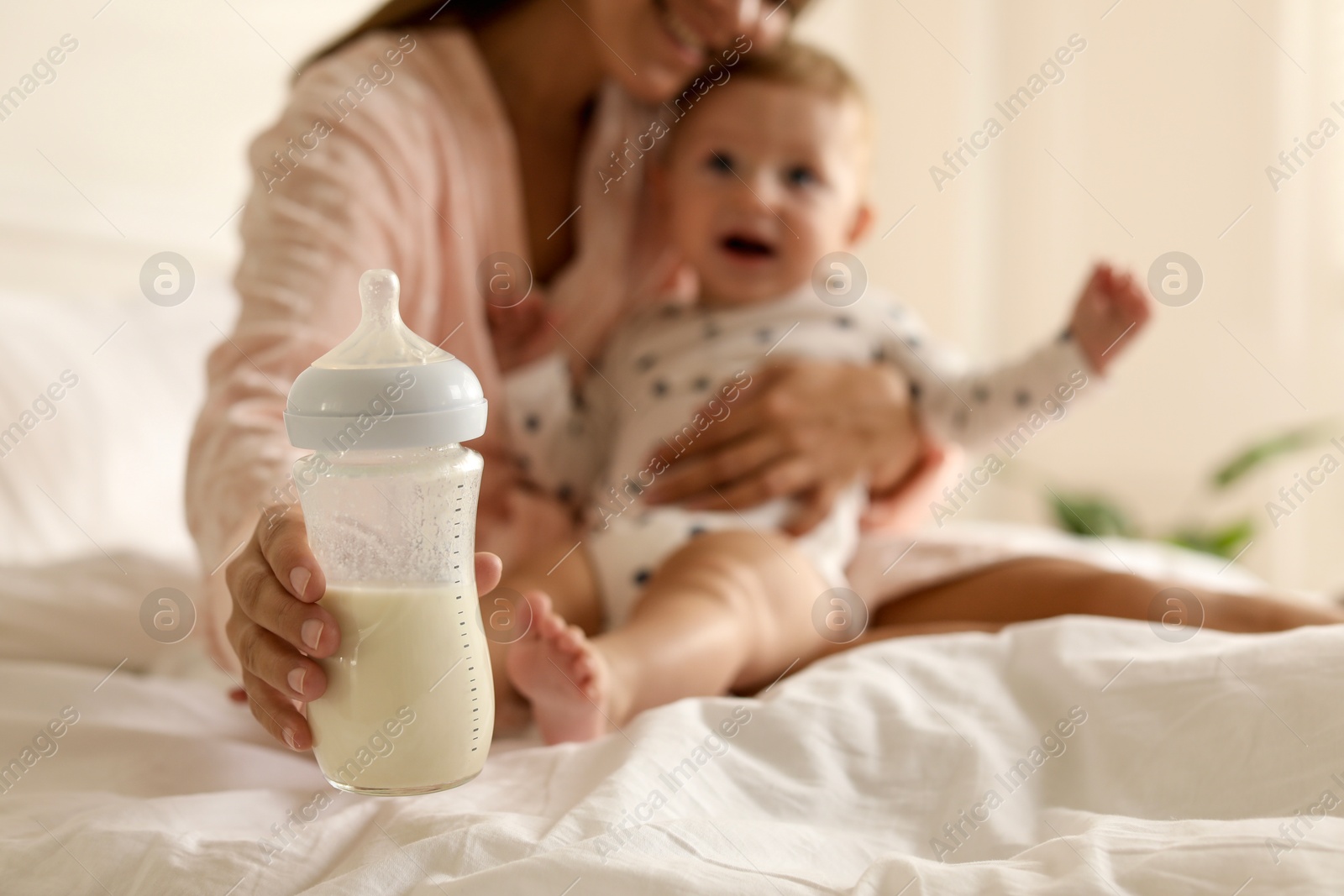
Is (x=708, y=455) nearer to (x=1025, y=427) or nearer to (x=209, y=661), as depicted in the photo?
(x=1025, y=427)

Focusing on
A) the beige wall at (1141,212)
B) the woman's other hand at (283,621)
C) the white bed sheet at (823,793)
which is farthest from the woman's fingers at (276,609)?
the beige wall at (1141,212)

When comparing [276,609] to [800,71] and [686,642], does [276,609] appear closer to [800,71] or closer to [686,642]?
[686,642]

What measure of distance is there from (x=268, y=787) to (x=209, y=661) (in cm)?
35

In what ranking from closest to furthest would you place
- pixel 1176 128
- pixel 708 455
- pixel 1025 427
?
pixel 708 455 < pixel 1025 427 < pixel 1176 128

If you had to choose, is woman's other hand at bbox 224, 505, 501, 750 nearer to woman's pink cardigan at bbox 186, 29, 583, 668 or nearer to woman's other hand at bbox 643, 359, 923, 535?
woman's pink cardigan at bbox 186, 29, 583, 668

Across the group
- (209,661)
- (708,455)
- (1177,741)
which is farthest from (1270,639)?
(209,661)

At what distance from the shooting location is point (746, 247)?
1.27 meters

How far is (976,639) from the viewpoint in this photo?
30.8 inches

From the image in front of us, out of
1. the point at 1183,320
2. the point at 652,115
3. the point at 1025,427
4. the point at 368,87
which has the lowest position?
the point at 1183,320

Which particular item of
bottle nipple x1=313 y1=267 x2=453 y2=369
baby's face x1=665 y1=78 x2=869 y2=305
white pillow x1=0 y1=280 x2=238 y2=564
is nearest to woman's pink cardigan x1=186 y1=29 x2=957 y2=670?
baby's face x1=665 y1=78 x2=869 y2=305

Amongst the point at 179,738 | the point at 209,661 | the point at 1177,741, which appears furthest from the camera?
the point at 209,661

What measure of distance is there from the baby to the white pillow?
43cm

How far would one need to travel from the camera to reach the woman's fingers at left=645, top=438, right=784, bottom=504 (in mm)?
1093

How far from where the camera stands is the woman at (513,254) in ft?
2.93
